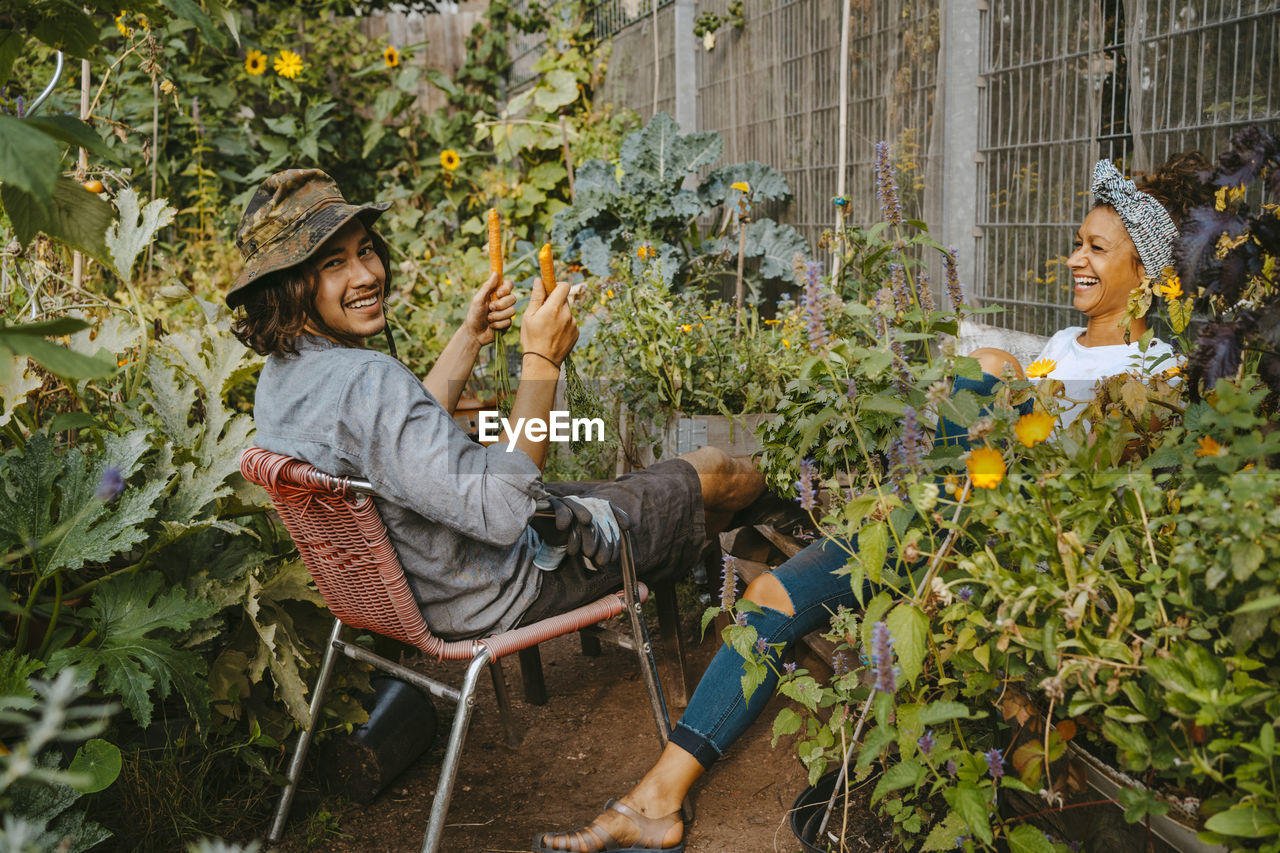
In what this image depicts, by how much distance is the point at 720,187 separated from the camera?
4.62 m

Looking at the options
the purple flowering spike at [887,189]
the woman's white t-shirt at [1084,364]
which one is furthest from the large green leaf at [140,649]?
the woman's white t-shirt at [1084,364]

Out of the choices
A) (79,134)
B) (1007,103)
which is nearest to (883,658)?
(79,134)

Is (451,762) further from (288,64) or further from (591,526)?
(288,64)

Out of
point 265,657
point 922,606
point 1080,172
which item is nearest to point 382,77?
point 1080,172

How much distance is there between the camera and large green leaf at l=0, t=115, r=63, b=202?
0.72 m

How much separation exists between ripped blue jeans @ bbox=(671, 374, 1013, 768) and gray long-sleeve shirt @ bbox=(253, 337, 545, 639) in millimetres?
409

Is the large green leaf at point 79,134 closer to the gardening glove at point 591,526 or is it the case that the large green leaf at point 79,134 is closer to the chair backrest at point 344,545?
the chair backrest at point 344,545

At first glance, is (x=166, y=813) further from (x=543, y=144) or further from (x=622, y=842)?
(x=543, y=144)

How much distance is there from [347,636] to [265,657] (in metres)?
0.27

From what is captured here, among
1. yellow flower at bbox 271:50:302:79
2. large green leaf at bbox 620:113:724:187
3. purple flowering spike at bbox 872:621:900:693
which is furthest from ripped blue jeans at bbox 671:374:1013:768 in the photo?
yellow flower at bbox 271:50:302:79

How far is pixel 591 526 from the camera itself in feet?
6.28

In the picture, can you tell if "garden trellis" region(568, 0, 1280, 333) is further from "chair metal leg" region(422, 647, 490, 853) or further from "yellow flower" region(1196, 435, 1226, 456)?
"chair metal leg" region(422, 647, 490, 853)

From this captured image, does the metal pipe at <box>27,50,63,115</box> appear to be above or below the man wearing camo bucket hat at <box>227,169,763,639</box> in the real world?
above

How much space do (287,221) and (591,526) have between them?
82 centimetres
